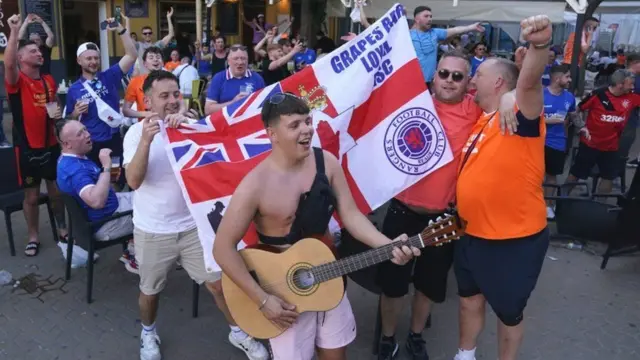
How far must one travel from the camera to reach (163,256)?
3.63 meters

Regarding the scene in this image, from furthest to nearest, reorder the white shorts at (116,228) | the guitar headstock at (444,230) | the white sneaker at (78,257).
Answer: the white sneaker at (78,257)
the white shorts at (116,228)
the guitar headstock at (444,230)

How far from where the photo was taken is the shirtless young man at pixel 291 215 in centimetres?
262

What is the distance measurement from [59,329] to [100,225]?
0.82 meters

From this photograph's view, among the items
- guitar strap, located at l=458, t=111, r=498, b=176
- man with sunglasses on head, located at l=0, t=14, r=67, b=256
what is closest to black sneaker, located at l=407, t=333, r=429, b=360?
guitar strap, located at l=458, t=111, r=498, b=176

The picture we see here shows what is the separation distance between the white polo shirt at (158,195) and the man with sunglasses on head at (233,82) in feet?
7.20

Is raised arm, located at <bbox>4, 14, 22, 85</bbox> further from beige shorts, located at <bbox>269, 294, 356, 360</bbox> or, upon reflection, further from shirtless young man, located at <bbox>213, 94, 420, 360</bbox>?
beige shorts, located at <bbox>269, 294, 356, 360</bbox>

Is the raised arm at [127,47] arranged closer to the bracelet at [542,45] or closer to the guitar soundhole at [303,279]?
the guitar soundhole at [303,279]

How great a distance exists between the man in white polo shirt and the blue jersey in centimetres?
439

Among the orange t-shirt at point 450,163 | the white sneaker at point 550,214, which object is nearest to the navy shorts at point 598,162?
the white sneaker at point 550,214

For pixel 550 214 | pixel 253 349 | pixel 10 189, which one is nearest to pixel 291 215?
pixel 253 349

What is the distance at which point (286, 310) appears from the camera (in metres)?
→ 2.66

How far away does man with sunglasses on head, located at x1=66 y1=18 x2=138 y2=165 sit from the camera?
566 cm

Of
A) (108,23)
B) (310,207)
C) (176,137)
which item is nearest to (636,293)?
(310,207)

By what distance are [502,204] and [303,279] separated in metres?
1.11
